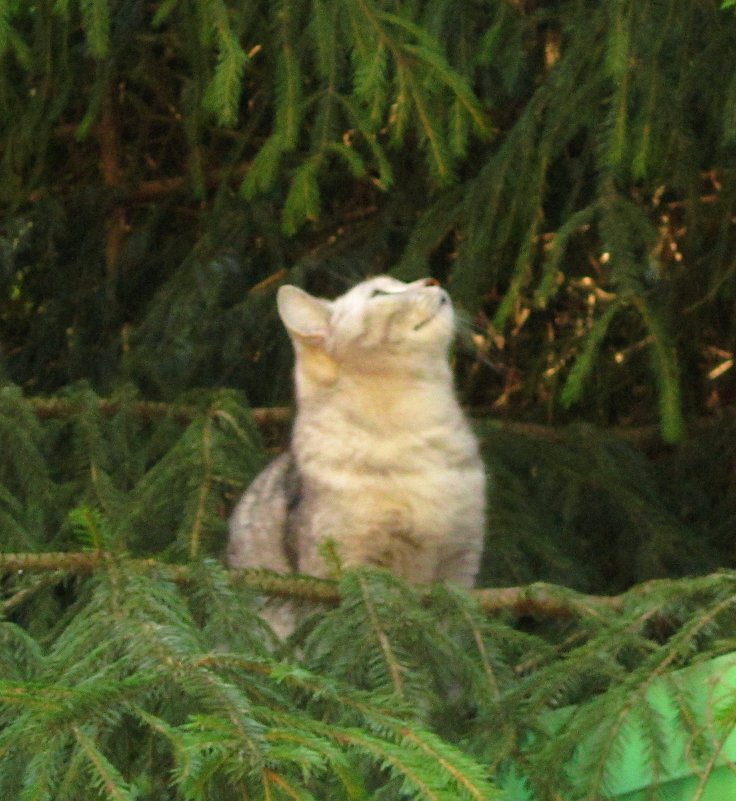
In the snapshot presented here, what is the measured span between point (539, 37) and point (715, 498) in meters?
1.54

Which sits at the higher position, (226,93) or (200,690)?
(226,93)

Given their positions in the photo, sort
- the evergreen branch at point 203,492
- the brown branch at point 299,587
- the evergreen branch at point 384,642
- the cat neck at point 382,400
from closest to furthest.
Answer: the evergreen branch at point 384,642
the brown branch at point 299,587
the evergreen branch at point 203,492
the cat neck at point 382,400

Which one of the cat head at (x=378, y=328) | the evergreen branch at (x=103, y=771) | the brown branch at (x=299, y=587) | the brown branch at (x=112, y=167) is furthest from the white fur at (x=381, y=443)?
the brown branch at (x=112, y=167)

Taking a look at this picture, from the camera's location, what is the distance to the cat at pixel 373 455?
12.4ft

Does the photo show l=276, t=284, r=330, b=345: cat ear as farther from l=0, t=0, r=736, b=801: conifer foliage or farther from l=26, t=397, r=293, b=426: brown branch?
l=26, t=397, r=293, b=426: brown branch

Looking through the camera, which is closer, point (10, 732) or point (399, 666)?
point (10, 732)

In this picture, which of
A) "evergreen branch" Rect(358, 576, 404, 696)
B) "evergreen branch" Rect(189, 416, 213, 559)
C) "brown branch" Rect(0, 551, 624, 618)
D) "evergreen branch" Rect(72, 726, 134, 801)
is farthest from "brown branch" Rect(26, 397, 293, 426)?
"evergreen branch" Rect(72, 726, 134, 801)

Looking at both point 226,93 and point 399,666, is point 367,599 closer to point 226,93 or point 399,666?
point 399,666

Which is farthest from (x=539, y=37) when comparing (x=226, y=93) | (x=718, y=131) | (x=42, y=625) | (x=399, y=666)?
(x=399, y=666)

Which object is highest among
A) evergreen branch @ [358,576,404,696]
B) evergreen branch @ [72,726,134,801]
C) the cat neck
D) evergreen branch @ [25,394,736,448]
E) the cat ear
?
evergreen branch @ [72,726,134,801]

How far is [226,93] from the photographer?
3840 mm

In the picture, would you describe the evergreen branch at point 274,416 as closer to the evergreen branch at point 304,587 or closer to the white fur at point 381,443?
the white fur at point 381,443

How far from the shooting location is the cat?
12.4ft

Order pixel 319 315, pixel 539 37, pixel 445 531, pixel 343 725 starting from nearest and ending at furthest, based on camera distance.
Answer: pixel 343 725, pixel 445 531, pixel 319 315, pixel 539 37
